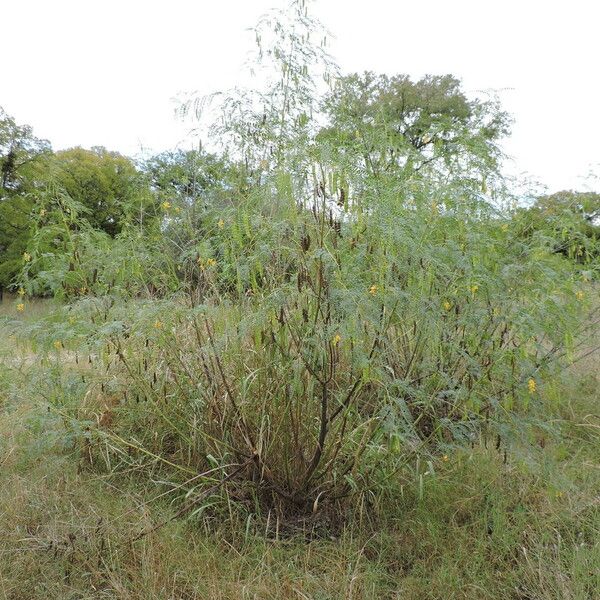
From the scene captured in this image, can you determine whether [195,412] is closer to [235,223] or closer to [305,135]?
[235,223]

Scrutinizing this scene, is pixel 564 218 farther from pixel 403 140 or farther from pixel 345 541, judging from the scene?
pixel 345 541

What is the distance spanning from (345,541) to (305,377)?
2.21ft

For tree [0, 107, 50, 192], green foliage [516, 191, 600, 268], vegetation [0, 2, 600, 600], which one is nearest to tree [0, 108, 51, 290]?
tree [0, 107, 50, 192]

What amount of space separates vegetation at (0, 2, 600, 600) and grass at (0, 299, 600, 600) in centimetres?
1

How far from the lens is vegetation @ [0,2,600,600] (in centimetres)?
192

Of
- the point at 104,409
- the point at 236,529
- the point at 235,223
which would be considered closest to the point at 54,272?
the point at 104,409

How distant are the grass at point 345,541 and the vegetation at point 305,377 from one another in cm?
1

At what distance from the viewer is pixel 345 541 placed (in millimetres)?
2064

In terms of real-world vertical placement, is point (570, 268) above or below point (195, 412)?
above

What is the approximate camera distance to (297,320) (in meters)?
2.06

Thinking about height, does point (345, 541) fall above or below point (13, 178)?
below

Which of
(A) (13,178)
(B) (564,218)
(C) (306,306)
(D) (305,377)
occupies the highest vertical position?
(A) (13,178)

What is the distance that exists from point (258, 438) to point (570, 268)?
1.93 meters

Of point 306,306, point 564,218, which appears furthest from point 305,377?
point 564,218
